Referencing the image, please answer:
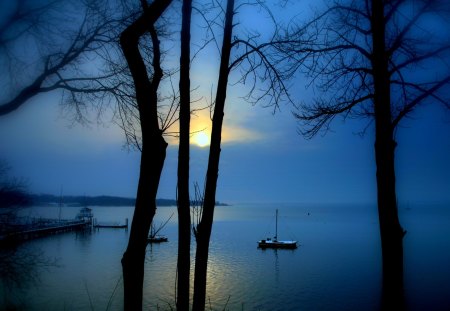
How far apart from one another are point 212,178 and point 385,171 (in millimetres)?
2941

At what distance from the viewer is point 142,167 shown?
4.70 meters

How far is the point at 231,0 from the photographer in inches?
236

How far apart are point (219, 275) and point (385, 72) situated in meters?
41.0

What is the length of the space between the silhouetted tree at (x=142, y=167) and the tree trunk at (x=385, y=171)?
3.74 m

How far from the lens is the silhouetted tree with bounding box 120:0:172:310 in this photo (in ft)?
15.1

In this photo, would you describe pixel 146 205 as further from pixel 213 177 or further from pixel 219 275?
pixel 219 275

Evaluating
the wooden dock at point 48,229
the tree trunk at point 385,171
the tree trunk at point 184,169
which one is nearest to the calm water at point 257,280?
the wooden dock at point 48,229

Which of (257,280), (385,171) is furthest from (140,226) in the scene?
(257,280)

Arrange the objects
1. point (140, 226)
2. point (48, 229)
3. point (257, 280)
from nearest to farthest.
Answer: point (140, 226)
point (257, 280)
point (48, 229)

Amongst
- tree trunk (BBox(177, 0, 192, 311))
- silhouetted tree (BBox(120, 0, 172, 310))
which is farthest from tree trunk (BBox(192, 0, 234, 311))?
silhouetted tree (BBox(120, 0, 172, 310))

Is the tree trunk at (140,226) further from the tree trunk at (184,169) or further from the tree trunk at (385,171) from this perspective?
the tree trunk at (385,171)

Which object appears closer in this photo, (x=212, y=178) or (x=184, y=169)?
(x=184, y=169)

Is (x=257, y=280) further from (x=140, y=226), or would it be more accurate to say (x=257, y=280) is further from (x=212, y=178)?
(x=140, y=226)

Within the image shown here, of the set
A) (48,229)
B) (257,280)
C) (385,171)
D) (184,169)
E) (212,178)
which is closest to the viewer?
(184,169)
